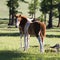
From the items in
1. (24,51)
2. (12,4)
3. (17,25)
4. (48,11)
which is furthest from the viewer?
(12,4)

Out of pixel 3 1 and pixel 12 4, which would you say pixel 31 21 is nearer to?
pixel 12 4

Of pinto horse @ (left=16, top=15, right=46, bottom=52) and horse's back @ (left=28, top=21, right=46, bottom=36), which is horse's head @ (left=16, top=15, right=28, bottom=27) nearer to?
pinto horse @ (left=16, top=15, right=46, bottom=52)

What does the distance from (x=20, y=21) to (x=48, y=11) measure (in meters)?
56.4

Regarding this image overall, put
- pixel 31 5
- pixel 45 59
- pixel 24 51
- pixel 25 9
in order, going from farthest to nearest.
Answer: pixel 25 9 → pixel 31 5 → pixel 24 51 → pixel 45 59

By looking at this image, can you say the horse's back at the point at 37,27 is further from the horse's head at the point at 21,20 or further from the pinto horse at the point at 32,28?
the horse's head at the point at 21,20

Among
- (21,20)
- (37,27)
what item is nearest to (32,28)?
(37,27)

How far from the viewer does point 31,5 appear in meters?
115

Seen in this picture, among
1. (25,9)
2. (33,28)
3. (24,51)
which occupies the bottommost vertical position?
(25,9)

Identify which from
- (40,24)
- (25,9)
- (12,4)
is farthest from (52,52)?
(25,9)

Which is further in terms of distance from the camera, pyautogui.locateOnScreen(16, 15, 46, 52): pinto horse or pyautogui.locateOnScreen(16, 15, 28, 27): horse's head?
pyautogui.locateOnScreen(16, 15, 28, 27): horse's head

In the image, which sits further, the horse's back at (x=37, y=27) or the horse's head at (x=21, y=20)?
the horse's head at (x=21, y=20)

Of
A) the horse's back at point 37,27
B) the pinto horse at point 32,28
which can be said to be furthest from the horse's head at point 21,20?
the horse's back at point 37,27

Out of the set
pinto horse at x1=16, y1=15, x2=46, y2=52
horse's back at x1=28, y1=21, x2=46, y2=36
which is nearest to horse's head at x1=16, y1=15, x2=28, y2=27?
pinto horse at x1=16, y1=15, x2=46, y2=52

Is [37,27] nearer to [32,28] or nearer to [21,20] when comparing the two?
[32,28]
